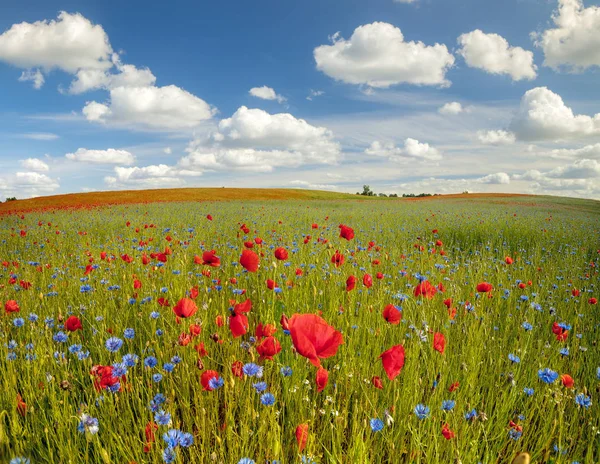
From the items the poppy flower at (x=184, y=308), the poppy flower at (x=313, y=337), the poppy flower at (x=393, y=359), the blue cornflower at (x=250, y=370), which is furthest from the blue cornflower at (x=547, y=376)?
the poppy flower at (x=184, y=308)

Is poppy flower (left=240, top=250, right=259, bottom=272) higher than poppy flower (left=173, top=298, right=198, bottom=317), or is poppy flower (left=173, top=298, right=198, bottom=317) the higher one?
poppy flower (left=240, top=250, right=259, bottom=272)

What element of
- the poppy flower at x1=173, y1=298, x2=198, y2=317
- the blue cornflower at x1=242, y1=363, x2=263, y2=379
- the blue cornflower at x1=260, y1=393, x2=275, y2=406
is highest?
the poppy flower at x1=173, y1=298, x2=198, y2=317

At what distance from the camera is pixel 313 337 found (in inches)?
44.3

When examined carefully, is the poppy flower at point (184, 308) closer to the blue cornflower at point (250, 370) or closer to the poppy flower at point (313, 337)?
the blue cornflower at point (250, 370)

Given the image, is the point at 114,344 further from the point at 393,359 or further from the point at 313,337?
the point at 393,359

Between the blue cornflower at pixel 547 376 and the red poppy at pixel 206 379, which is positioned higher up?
the red poppy at pixel 206 379

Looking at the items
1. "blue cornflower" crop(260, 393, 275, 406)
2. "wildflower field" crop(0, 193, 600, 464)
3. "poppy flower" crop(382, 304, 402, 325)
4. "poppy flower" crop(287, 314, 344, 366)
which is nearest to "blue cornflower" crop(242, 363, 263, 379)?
"wildflower field" crop(0, 193, 600, 464)

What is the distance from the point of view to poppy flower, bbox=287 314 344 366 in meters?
1.10

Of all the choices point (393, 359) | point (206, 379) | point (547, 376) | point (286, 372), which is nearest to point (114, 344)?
point (206, 379)

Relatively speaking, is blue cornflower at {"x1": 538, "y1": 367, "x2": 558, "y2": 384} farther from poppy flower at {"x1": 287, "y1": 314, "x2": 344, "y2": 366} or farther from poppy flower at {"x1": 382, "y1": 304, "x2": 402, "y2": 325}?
poppy flower at {"x1": 287, "y1": 314, "x2": 344, "y2": 366}

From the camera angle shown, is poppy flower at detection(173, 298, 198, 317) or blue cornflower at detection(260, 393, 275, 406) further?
poppy flower at detection(173, 298, 198, 317)

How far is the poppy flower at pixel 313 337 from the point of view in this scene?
110 centimetres

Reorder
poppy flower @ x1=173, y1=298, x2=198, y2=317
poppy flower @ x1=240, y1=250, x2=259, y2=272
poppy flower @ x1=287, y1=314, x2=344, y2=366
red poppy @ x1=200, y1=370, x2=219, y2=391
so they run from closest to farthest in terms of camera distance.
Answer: poppy flower @ x1=287, y1=314, x2=344, y2=366 → red poppy @ x1=200, y1=370, x2=219, y2=391 → poppy flower @ x1=173, y1=298, x2=198, y2=317 → poppy flower @ x1=240, y1=250, x2=259, y2=272

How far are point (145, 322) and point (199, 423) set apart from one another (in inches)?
50.8
